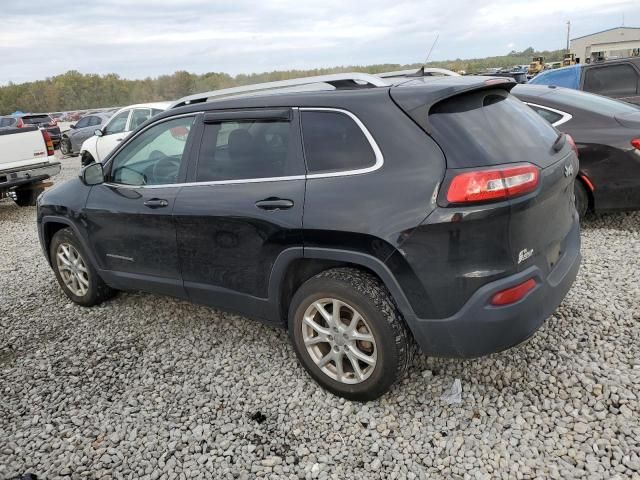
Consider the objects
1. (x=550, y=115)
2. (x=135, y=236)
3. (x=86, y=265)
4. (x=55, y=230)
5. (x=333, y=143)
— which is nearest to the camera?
(x=333, y=143)

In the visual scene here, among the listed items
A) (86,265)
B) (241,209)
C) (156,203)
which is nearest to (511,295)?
(241,209)

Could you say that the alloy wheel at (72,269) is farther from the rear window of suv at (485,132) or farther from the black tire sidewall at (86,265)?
the rear window of suv at (485,132)

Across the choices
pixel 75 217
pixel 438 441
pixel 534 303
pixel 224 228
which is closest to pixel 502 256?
pixel 534 303

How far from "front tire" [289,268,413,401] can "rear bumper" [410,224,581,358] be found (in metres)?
0.16

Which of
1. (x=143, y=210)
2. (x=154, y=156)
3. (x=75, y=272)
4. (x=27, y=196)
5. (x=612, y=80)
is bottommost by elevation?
(x=27, y=196)

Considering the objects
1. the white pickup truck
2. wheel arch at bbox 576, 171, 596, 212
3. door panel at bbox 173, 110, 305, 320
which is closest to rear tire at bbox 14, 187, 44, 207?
the white pickup truck

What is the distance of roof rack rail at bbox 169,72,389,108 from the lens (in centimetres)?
305

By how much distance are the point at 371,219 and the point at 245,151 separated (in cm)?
108

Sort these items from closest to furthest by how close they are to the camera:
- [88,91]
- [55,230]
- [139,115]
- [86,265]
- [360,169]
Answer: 1. [360,169]
2. [86,265]
3. [55,230]
4. [139,115]
5. [88,91]

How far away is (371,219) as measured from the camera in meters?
2.61

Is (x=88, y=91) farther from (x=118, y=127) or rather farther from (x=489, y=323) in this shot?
(x=489, y=323)

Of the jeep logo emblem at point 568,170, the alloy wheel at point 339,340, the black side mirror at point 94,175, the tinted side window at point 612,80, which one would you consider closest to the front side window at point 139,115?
the black side mirror at point 94,175

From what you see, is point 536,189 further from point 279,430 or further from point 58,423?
point 58,423

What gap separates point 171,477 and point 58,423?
953 millimetres
